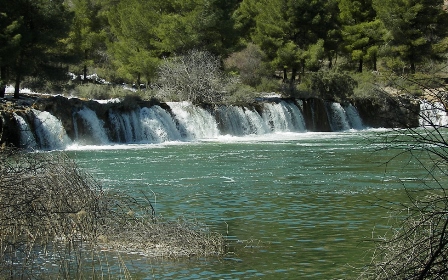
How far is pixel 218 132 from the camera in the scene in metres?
39.0

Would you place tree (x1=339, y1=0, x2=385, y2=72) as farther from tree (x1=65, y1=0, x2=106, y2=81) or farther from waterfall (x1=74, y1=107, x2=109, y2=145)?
waterfall (x1=74, y1=107, x2=109, y2=145)

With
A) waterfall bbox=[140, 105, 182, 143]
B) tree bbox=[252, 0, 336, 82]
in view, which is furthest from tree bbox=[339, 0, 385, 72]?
waterfall bbox=[140, 105, 182, 143]

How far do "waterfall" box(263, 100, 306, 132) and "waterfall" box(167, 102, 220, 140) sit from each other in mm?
3925

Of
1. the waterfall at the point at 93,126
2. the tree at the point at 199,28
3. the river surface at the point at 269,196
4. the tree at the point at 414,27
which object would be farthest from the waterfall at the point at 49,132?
the tree at the point at 414,27

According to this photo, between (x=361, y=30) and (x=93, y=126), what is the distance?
26.2 meters

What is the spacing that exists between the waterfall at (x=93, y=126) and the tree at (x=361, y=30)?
25078 mm

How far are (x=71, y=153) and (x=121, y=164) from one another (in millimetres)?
5286

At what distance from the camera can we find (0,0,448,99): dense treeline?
46156mm

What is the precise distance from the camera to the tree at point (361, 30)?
5275 cm

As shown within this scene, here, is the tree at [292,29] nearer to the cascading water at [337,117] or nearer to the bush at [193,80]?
A: the cascading water at [337,117]

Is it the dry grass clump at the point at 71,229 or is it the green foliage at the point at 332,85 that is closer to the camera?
the dry grass clump at the point at 71,229

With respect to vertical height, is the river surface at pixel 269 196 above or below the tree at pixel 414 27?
below

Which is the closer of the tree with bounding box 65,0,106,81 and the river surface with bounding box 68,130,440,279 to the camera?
the river surface with bounding box 68,130,440,279

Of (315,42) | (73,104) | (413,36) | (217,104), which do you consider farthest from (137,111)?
(413,36)
